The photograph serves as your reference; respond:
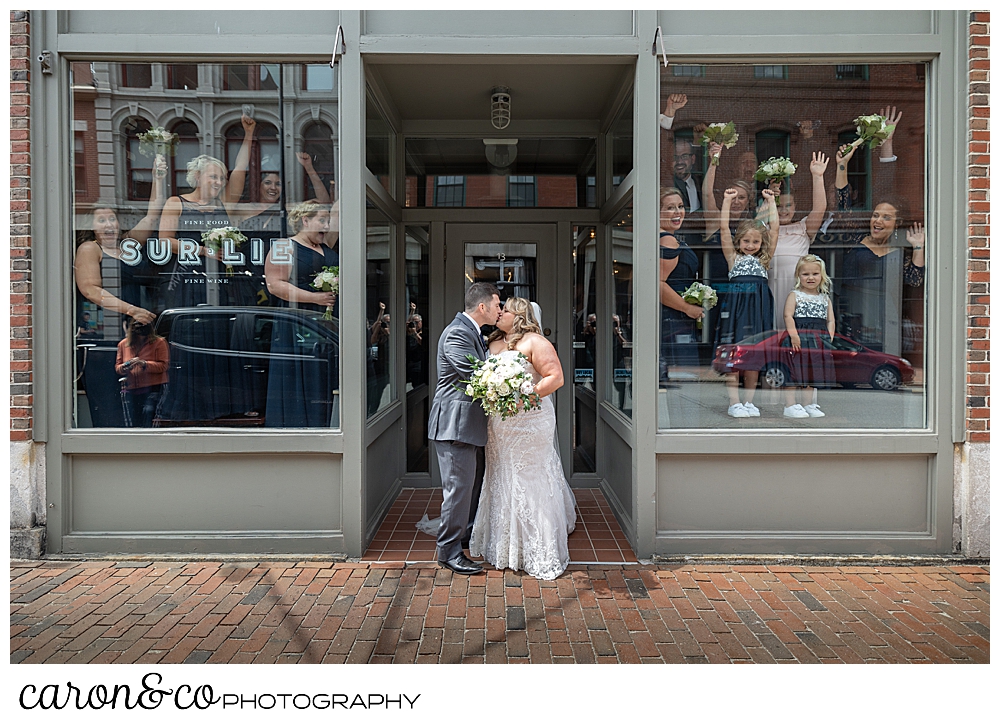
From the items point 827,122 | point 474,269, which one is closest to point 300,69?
point 474,269

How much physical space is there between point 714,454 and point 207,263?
12.7 feet

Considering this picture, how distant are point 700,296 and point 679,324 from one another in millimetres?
258

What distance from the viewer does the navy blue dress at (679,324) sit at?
486 cm

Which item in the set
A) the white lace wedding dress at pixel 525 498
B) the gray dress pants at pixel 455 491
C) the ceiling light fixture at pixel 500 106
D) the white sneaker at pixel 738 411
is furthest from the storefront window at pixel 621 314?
the gray dress pants at pixel 455 491

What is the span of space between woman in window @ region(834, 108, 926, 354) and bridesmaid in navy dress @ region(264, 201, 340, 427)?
3.73 meters

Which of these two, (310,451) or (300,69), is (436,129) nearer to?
(300,69)

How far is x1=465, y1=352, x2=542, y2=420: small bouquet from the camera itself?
4328 mm

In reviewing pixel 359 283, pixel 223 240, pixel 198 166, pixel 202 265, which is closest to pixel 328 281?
pixel 359 283

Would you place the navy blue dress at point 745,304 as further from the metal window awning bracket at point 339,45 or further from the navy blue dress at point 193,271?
the navy blue dress at point 193,271

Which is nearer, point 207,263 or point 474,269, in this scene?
point 207,263

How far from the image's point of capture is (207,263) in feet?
16.1

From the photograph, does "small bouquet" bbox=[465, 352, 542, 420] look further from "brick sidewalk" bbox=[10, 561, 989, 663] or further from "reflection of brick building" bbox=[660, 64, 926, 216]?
"reflection of brick building" bbox=[660, 64, 926, 216]

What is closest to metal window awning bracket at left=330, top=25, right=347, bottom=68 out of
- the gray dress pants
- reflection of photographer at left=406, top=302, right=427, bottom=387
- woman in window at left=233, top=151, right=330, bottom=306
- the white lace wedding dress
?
woman in window at left=233, top=151, right=330, bottom=306

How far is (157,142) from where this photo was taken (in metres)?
4.88
